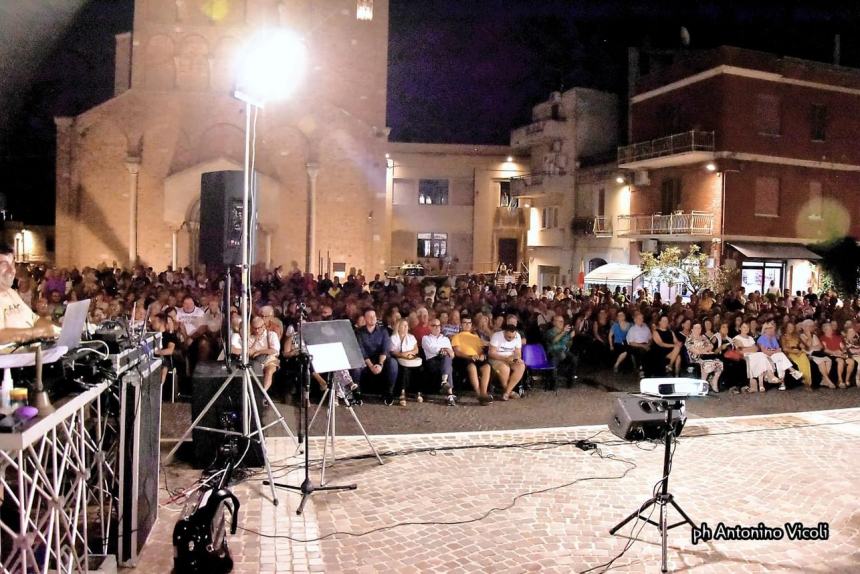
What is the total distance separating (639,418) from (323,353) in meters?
2.63

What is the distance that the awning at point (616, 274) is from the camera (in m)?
24.0

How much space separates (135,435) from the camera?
4223 mm

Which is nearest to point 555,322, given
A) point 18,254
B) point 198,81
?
point 198,81

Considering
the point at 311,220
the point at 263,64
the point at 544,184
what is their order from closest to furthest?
the point at 263,64, the point at 311,220, the point at 544,184

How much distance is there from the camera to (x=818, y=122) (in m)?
25.0

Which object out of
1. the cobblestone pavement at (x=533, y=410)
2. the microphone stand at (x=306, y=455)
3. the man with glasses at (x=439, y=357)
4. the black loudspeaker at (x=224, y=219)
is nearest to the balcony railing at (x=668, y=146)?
the cobblestone pavement at (x=533, y=410)

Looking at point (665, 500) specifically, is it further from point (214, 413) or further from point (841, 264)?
point (841, 264)

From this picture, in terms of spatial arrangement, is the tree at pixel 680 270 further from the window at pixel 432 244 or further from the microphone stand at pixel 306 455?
the microphone stand at pixel 306 455

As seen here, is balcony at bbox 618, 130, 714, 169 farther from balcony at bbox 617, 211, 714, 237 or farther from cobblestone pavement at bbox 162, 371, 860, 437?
cobblestone pavement at bbox 162, 371, 860, 437

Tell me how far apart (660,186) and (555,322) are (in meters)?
17.5

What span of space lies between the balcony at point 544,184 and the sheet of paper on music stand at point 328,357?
2692cm

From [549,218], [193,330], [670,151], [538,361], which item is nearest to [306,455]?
[193,330]

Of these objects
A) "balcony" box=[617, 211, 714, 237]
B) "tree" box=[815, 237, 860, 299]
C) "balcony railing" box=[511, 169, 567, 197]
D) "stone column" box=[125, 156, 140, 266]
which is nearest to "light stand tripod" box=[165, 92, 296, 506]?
"stone column" box=[125, 156, 140, 266]

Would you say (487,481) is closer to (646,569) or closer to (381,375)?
(646,569)
